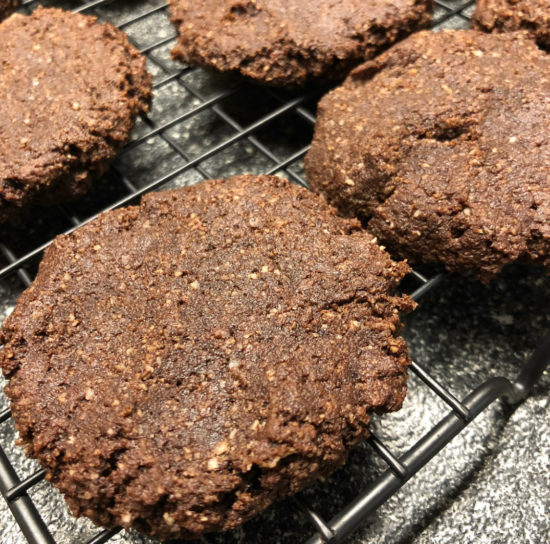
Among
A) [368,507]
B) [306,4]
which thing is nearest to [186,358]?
[368,507]

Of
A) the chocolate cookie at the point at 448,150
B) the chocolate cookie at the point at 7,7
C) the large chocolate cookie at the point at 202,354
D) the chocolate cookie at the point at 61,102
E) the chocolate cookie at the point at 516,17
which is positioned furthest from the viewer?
the chocolate cookie at the point at 7,7

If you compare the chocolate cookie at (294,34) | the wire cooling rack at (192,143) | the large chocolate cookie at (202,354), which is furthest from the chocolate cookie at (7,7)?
the large chocolate cookie at (202,354)

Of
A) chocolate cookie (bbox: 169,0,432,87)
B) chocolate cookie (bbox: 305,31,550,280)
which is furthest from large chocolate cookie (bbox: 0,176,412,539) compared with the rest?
chocolate cookie (bbox: 169,0,432,87)

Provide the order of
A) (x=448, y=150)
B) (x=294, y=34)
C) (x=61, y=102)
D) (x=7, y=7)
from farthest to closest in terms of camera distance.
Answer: (x=7, y=7), (x=294, y=34), (x=61, y=102), (x=448, y=150)

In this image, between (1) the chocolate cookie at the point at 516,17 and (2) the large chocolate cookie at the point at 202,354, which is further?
(1) the chocolate cookie at the point at 516,17

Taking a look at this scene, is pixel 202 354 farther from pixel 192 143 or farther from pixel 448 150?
pixel 192 143

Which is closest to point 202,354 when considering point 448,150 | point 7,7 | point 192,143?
point 448,150

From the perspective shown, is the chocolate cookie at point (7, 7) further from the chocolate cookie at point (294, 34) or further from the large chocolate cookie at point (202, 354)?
the large chocolate cookie at point (202, 354)
